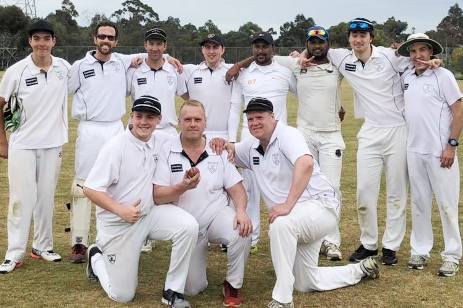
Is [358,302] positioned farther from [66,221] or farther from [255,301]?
[66,221]

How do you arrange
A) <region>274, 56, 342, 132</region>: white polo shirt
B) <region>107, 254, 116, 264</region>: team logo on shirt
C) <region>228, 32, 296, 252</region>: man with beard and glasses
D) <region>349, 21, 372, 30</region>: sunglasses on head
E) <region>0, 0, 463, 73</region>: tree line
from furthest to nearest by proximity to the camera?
1. <region>0, 0, 463, 73</region>: tree line
2. <region>228, 32, 296, 252</region>: man with beard and glasses
3. <region>274, 56, 342, 132</region>: white polo shirt
4. <region>349, 21, 372, 30</region>: sunglasses on head
5. <region>107, 254, 116, 264</region>: team logo on shirt

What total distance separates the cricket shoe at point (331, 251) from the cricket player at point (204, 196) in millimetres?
1492

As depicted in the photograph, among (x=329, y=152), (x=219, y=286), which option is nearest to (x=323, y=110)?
(x=329, y=152)

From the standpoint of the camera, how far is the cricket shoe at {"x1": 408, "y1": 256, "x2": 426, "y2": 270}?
250 inches

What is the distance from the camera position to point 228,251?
545 cm

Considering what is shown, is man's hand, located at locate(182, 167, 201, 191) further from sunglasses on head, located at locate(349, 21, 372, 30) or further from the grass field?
sunglasses on head, located at locate(349, 21, 372, 30)

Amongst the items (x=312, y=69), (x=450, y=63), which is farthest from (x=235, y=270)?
(x=450, y=63)

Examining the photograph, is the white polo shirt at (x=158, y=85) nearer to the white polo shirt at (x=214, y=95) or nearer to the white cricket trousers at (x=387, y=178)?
the white polo shirt at (x=214, y=95)

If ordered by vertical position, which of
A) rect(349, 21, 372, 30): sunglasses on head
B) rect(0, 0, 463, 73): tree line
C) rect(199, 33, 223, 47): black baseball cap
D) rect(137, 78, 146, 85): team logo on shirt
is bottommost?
rect(137, 78, 146, 85): team logo on shirt

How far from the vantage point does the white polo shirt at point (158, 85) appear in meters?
6.98

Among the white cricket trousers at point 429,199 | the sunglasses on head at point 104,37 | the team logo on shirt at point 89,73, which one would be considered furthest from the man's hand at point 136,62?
the white cricket trousers at point 429,199

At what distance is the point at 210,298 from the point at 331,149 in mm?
2202

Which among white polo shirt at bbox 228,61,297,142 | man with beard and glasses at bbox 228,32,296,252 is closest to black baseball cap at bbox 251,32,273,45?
man with beard and glasses at bbox 228,32,296,252

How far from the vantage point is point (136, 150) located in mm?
5387
